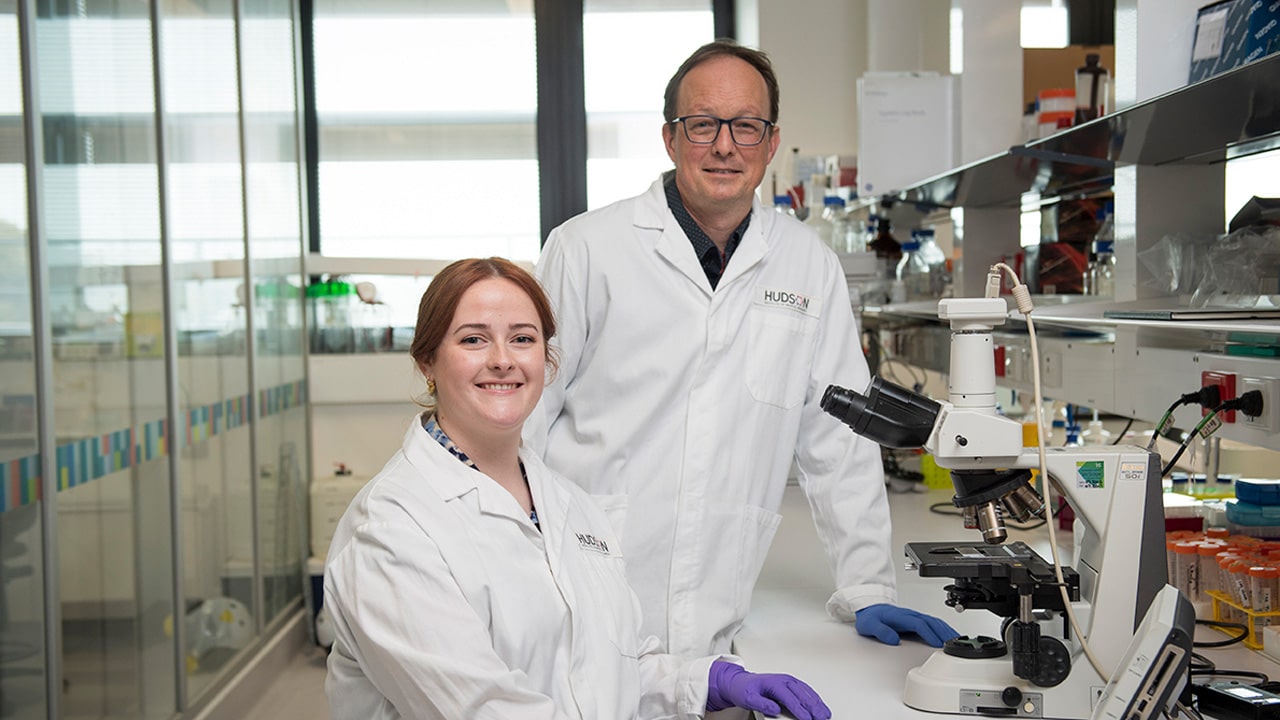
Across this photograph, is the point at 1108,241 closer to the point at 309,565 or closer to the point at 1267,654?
the point at 1267,654

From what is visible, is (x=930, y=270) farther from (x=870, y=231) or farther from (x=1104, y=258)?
(x=1104, y=258)

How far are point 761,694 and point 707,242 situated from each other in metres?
0.85

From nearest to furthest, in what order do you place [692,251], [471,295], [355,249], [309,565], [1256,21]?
[471,295] → [1256,21] → [692,251] → [309,565] → [355,249]

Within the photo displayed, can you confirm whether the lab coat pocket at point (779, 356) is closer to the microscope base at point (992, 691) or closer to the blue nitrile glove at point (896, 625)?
the blue nitrile glove at point (896, 625)

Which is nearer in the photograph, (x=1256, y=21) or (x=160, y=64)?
(x=1256, y=21)

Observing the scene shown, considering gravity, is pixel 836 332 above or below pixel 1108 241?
below

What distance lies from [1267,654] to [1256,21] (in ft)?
2.91

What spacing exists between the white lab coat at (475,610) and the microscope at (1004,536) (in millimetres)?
381

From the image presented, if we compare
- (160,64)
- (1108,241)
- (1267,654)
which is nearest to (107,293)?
(160,64)

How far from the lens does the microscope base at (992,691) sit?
126 centimetres

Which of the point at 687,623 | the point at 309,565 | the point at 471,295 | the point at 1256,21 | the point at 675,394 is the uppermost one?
the point at 1256,21

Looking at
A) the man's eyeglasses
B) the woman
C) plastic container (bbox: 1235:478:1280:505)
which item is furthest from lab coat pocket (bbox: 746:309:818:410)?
plastic container (bbox: 1235:478:1280:505)

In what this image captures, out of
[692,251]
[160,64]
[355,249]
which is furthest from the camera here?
[355,249]

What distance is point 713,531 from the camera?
5.93ft
